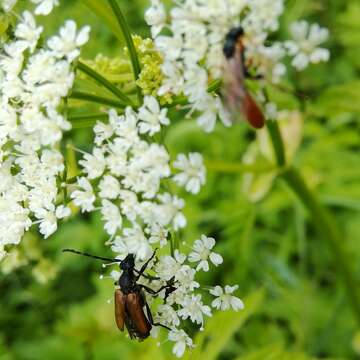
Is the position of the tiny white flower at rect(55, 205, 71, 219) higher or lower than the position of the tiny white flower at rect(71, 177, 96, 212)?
lower

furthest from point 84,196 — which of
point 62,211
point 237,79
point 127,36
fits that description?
point 237,79

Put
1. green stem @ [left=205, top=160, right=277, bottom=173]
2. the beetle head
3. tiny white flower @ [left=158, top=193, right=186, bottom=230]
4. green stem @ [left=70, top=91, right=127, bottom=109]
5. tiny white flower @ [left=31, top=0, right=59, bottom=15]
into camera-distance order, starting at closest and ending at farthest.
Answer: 1. tiny white flower @ [left=158, top=193, right=186, bottom=230]
2. tiny white flower @ [left=31, top=0, right=59, bottom=15]
3. green stem @ [left=70, top=91, right=127, bottom=109]
4. the beetle head
5. green stem @ [left=205, top=160, right=277, bottom=173]

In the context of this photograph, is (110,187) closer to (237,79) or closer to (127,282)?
(127,282)

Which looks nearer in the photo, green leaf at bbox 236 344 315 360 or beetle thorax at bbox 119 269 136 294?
beetle thorax at bbox 119 269 136 294

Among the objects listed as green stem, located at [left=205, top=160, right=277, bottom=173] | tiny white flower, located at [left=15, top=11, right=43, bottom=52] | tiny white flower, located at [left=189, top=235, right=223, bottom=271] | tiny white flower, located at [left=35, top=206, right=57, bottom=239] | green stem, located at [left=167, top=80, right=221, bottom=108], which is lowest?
tiny white flower, located at [left=189, top=235, right=223, bottom=271]

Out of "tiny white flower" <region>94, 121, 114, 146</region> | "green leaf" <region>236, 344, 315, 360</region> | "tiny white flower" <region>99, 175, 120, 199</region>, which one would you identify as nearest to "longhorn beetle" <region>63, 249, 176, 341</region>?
"tiny white flower" <region>99, 175, 120, 199</region>

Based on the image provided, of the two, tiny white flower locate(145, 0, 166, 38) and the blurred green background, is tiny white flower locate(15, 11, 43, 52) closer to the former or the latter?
tiny white flower locate(145, 0, 166, 38)
